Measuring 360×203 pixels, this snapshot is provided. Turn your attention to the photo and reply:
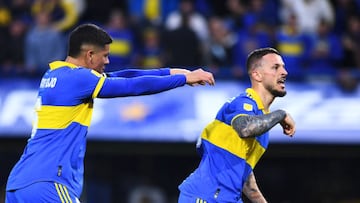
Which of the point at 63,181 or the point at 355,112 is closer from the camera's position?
the point at 63,181

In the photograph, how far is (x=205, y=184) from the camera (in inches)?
326

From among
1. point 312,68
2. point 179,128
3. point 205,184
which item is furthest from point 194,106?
point 205,184

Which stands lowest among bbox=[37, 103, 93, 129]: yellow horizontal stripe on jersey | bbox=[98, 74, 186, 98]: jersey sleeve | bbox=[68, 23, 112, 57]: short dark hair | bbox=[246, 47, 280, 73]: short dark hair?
bbox=[37, 103, 93, 129]: yellow horizontal stripe on jersey

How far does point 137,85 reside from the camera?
309 inches

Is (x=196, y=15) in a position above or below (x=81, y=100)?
above

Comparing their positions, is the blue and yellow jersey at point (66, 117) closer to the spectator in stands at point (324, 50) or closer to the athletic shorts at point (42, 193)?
the athletic shorts at point (42, 193)

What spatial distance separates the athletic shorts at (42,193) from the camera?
25.5ft

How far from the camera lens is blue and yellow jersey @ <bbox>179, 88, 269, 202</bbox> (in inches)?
324

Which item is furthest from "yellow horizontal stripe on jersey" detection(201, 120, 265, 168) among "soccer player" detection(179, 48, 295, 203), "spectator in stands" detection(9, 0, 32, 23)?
"spectator in stands" detection(9, 0, 32, 23)

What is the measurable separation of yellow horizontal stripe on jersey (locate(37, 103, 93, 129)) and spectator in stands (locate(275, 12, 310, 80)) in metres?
7.25

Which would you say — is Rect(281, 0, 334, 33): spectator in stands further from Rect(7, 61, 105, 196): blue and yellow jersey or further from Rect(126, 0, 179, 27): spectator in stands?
Rect(7, 61, 105, 196): blue and yellow jersey

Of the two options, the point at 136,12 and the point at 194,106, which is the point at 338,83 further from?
the point at 136,12

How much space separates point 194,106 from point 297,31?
2032 mm

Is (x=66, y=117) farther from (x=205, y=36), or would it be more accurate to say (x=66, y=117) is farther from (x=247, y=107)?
(x=205, y=36)
